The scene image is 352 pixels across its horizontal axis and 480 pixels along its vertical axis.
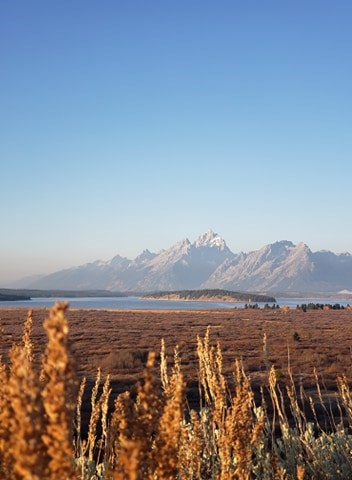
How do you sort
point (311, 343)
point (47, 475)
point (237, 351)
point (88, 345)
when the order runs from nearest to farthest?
point (47, 475) → point (237, 351) → point (88, 345) → point (311, 343)

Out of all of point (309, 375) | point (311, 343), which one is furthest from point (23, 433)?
point (311, 343)

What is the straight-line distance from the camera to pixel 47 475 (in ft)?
3.60

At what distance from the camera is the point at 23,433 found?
99cm

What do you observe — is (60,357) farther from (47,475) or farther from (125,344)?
(125,344)

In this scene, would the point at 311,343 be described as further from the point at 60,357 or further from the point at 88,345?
the point at 60,357

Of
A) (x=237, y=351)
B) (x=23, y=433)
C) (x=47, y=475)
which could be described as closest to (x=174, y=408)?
(x=47, y=475)

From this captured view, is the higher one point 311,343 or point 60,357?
point 60,357

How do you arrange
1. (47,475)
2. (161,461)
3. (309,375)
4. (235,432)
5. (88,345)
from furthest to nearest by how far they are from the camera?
(88,345) < (309,375) < (235,432) < (161,461) < (47,475)

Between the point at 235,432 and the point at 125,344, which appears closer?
the point at 235,432

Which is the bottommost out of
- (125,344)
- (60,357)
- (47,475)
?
(125,344)

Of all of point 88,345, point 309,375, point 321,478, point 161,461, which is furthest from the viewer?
point 88,345

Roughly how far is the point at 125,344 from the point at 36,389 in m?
35.7

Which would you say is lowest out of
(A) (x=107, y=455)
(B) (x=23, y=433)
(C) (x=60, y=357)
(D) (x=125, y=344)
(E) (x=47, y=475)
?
(D) (x=125, y=344)

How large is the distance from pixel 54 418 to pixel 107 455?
4.67 feet
